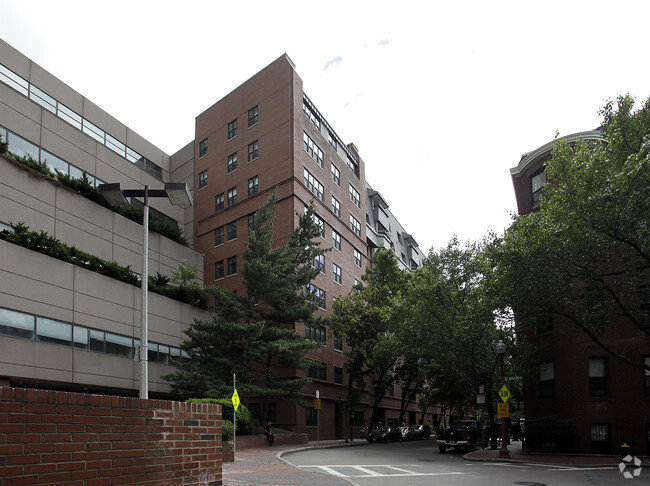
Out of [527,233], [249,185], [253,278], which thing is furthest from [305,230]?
[527,233]

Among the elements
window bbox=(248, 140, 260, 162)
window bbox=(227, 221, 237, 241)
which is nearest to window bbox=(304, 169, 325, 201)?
window bbox=(248, 140, 260, 162)

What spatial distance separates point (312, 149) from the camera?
44562mm

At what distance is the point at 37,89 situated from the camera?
33.5 meters

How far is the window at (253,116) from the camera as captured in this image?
44.2 metres

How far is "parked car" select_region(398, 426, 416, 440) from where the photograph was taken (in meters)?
44.6

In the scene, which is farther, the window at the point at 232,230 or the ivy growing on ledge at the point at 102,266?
the window at the point at 232,230

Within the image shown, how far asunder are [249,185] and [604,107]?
29.1 metres

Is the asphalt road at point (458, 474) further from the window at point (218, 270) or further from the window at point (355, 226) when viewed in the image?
the window at point (355, 226)

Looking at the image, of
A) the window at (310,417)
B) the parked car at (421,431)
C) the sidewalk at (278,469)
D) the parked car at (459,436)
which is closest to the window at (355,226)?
the window at (310,417)

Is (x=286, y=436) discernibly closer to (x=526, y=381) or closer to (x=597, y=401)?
(x=526, y=381)

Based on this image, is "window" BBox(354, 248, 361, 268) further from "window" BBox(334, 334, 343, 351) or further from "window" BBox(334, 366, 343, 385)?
"window" BBox(334, 366, 343, 385)

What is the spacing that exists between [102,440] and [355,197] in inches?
1962

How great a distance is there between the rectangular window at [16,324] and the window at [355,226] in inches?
1225

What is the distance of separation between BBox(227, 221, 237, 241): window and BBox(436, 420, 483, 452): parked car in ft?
71.8
